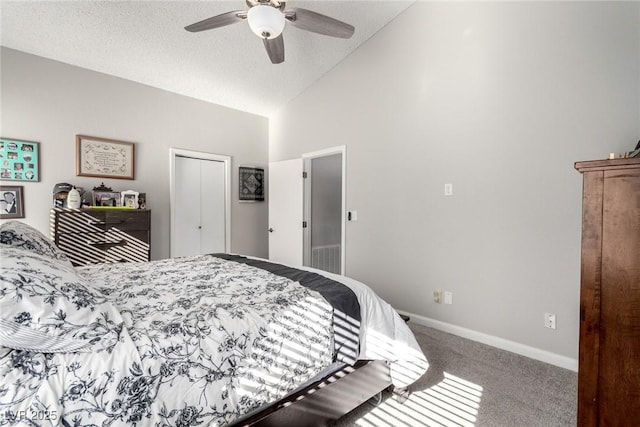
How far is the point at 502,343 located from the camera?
2500 millimetres

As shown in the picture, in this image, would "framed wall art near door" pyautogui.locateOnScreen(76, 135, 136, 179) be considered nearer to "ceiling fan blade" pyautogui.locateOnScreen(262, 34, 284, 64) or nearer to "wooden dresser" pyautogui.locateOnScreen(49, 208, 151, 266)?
"wooden dresser" pyautogui.locateOnScreen(49, 208, 151, 266)

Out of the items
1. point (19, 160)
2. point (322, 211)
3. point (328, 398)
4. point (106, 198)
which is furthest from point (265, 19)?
point (322, 211)

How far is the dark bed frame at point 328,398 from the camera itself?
4.15 ft

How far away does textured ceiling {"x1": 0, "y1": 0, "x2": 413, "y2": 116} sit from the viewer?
8.35 feet

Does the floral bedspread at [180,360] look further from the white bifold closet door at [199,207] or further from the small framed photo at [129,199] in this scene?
the white bifold closet door at [199,207]

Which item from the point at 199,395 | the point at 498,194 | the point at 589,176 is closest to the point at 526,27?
the point at 498,194

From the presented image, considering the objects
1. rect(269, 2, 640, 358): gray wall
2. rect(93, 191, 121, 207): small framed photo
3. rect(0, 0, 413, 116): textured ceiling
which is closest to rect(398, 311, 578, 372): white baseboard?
rect(269, 2, 640, 358): gray wall

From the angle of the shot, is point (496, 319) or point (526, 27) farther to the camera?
point (496, 319)

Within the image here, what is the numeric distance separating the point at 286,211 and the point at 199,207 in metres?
1.19

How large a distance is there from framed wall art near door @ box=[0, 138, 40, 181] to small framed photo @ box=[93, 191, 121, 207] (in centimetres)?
49

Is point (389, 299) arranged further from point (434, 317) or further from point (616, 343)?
point (616, 343)

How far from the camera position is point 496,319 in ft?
8.34

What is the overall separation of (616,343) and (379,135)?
8.62ft

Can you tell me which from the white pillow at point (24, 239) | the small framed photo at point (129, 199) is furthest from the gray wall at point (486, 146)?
the white pillow at point (24, 239)
